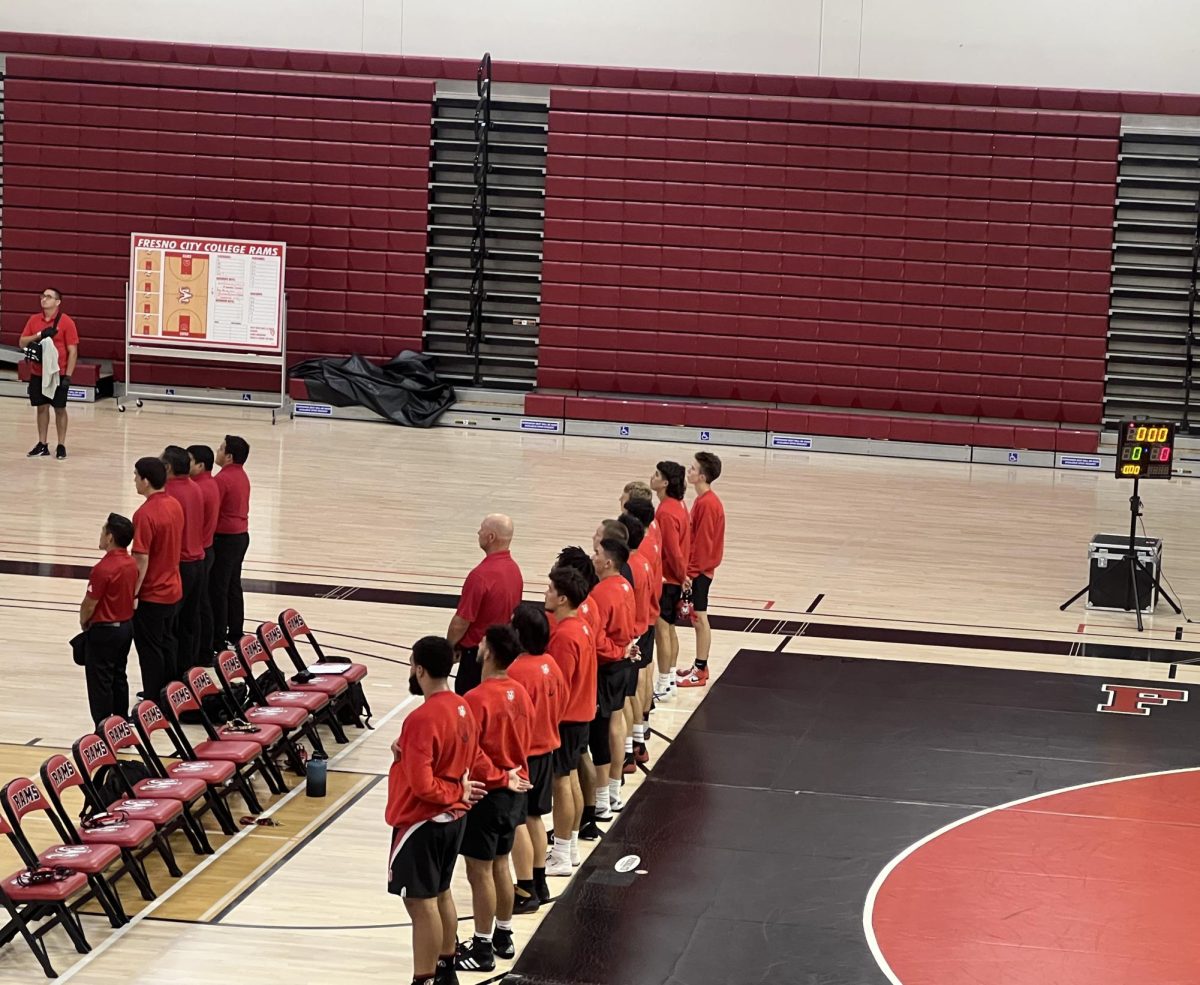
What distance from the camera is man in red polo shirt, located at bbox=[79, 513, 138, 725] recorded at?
30.6 feet

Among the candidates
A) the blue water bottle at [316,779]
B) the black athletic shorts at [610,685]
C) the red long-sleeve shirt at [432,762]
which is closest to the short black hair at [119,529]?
the blue water bottle at [316,779]

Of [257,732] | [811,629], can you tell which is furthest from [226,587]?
[811,629]

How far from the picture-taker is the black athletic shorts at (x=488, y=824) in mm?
7090

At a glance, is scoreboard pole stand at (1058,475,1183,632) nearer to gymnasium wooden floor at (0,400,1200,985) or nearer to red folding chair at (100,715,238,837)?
gymnasium wooden floor at (0,400,1200,985)

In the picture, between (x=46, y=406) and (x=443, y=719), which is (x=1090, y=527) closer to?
(x=46, y=406)

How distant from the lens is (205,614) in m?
11.0

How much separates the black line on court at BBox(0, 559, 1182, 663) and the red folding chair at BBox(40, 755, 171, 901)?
6038 mm

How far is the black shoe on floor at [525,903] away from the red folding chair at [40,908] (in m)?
1.96

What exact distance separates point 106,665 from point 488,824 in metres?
3.49

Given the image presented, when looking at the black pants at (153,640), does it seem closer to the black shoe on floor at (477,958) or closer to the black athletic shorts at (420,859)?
the black shoe on floor at (477,958)

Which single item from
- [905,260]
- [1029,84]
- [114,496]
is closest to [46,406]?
[114,496]

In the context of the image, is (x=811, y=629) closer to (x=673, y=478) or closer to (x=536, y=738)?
(x=673, y=478)

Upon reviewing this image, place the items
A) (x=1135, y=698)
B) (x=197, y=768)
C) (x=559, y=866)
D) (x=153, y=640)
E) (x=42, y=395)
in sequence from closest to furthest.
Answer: (x=559, y=866), (x=197, y=768), (x=153, y=640), (x=1135, y=698), (x=42, y=395)

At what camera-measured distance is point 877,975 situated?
287 inches
